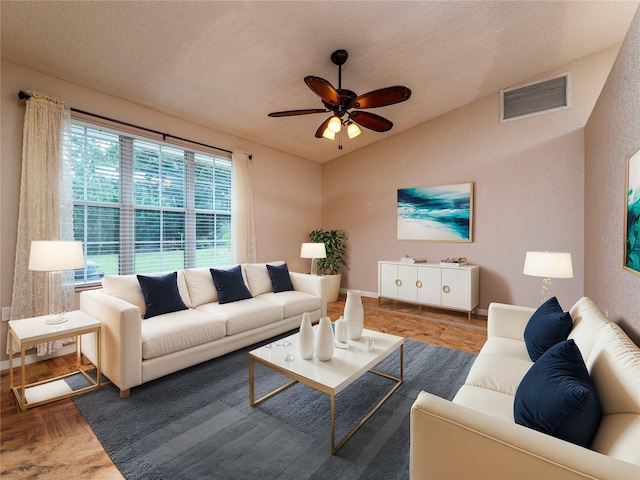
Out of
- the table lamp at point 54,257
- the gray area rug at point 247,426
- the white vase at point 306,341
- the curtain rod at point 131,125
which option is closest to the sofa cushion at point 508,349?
the gray area rug at point 247,426

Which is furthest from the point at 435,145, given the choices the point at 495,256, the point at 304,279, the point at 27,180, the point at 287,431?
the point at 27,180

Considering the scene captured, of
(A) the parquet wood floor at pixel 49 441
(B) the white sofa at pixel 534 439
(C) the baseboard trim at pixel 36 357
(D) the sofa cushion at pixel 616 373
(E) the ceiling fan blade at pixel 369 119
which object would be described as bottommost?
(A) the parquet wood floor at pixel 49 441

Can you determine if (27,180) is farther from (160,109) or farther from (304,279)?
(304,279)

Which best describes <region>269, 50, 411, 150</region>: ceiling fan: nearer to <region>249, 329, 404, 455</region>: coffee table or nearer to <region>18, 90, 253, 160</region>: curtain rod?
<region>18, 90, 253, 160</region>: curtain rod

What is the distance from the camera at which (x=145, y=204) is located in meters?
3.62

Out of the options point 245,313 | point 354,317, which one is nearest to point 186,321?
point 245,313

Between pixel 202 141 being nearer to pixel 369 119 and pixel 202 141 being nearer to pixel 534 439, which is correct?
pixel 369 119

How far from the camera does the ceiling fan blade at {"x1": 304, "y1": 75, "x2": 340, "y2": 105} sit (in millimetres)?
2202

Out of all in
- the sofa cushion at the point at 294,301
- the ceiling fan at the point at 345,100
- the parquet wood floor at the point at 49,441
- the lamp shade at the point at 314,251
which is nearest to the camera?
the parquet wood floor at the point at 49,441

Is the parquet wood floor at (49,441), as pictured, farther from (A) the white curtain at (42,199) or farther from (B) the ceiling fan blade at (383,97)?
(B) the ceiling fan blade at (383,97)

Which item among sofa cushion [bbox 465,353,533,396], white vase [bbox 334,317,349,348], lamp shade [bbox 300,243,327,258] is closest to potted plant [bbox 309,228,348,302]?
lamp shade [bbox 300,243,327,258]

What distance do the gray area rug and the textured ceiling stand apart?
9.16ft

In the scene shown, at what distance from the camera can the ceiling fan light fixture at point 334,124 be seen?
2.78 m

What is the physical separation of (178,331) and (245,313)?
2.17 ft
